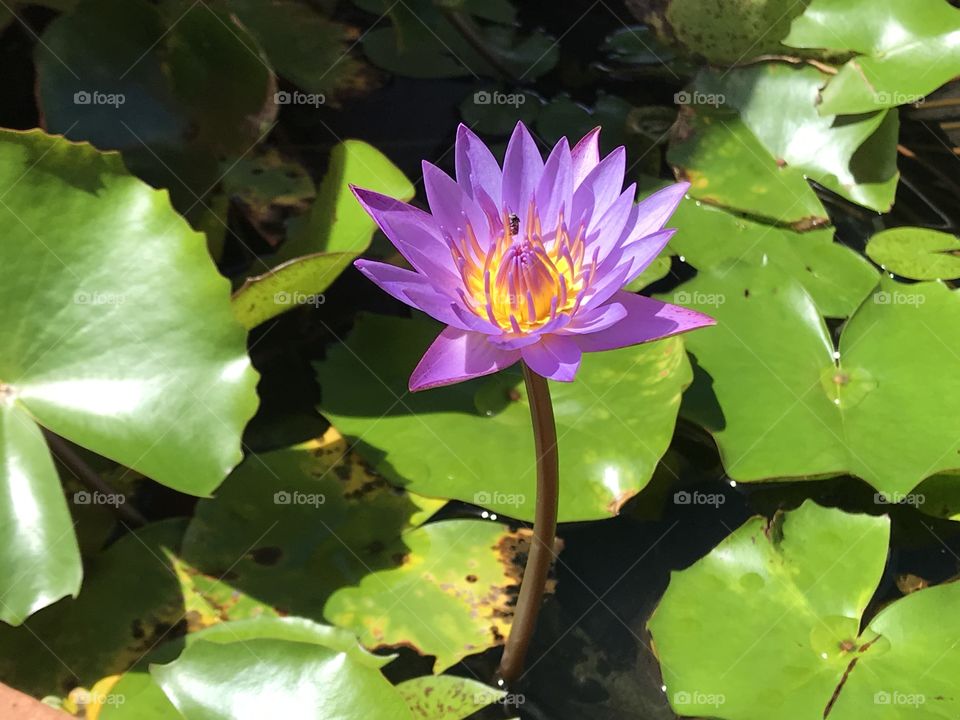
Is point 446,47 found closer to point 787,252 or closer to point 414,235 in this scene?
point 787,252

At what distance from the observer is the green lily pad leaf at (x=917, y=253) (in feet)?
6.27

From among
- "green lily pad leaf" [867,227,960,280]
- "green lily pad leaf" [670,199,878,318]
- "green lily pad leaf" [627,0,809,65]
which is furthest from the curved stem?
"green lily pad leaf" [627,0,809,65]

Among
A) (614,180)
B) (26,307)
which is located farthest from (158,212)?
(614,180)

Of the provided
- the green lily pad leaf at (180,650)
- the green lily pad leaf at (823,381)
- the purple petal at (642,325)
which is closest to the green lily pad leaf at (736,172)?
the green lily pad leaf at (823,381)

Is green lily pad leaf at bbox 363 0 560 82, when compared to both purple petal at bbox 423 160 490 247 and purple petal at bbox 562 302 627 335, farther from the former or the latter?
purple petal at bbox 562 302 627 335

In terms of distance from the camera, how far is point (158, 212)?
4.74 ft

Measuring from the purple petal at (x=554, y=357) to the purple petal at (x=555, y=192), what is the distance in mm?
191

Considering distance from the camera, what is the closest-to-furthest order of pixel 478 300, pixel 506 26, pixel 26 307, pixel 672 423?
pixel 478 300, pixel 26 307, pixel 672 423, pixel 506 26

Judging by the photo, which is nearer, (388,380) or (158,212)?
(158,212)

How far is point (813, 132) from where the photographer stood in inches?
80.2

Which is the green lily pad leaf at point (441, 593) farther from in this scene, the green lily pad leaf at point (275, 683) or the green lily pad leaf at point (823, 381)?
the green lily pad leaf at point (823, 381)

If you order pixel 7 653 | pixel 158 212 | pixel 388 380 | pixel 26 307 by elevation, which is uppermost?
pixel 158 212

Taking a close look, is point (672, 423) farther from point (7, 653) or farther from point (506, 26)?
point (506, 26)

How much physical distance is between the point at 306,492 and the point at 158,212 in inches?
22.6
